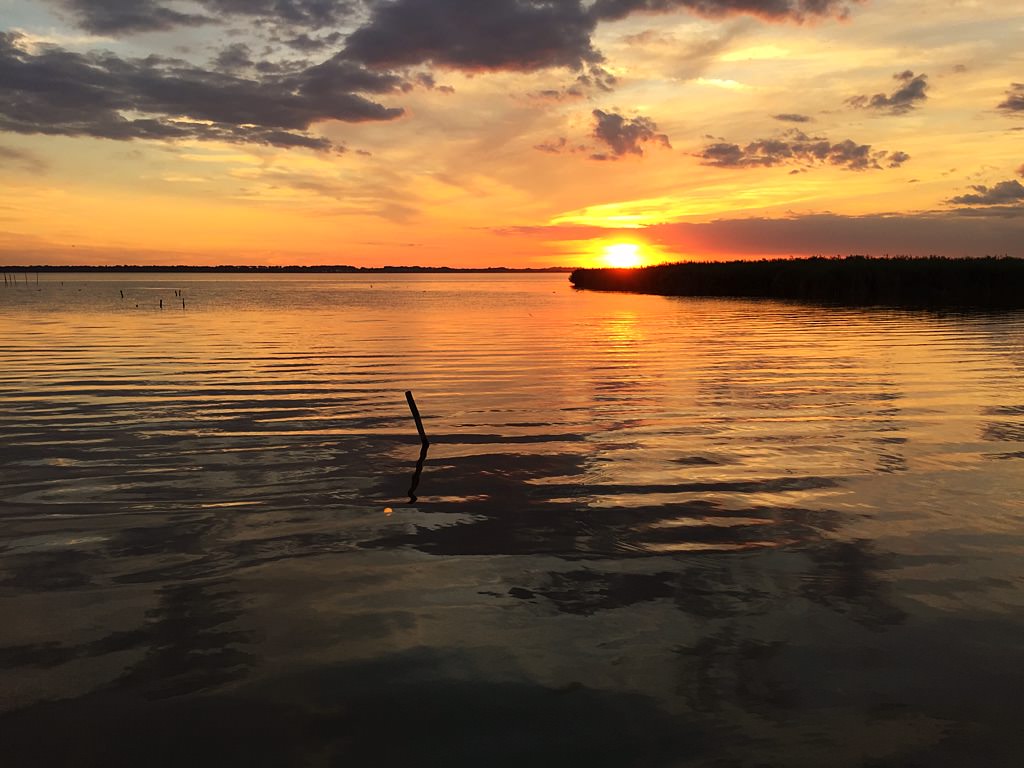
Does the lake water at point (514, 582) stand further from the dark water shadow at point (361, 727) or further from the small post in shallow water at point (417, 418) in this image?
the small post in shallow water at point (417, 418)

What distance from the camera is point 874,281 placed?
81.4 metres

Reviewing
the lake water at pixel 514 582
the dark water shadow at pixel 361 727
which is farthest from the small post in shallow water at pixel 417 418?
the dark water shadow at pixel 361 727

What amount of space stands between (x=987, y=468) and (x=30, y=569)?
1604 centimetres

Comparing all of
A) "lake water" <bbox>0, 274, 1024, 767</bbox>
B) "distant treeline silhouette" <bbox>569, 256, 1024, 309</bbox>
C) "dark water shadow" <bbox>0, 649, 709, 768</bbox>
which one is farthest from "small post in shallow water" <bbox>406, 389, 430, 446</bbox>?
"distant treeline silhouette" <bbox>569, 256, 1024, 309</bbox>

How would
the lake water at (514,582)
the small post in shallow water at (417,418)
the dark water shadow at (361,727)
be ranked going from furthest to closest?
the small post in shallow water at (417,418) < the lake water at (514,582) < the dark water shadow at (361,727)

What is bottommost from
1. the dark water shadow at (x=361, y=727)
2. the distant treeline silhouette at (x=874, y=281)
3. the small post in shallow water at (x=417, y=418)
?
the dark water shadow at (x=361, y=727)

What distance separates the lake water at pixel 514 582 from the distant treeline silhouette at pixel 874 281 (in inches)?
2303

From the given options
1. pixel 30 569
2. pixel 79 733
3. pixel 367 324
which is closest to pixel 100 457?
pixel 30 569

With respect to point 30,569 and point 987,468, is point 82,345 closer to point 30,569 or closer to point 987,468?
point 30,569

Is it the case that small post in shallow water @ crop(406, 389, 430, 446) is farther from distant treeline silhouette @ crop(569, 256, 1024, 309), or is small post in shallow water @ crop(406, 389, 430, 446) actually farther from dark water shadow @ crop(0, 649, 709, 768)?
distant treeline silhouette @ crop(569, 256, 1024, 309)

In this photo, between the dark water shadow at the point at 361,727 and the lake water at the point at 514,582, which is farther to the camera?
the lake water at the point at 514,582

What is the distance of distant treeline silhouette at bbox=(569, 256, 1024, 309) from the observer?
75875 mm

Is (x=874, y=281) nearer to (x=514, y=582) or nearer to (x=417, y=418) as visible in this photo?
(x=417, y=418)

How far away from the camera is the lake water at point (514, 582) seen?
21.2 feet
